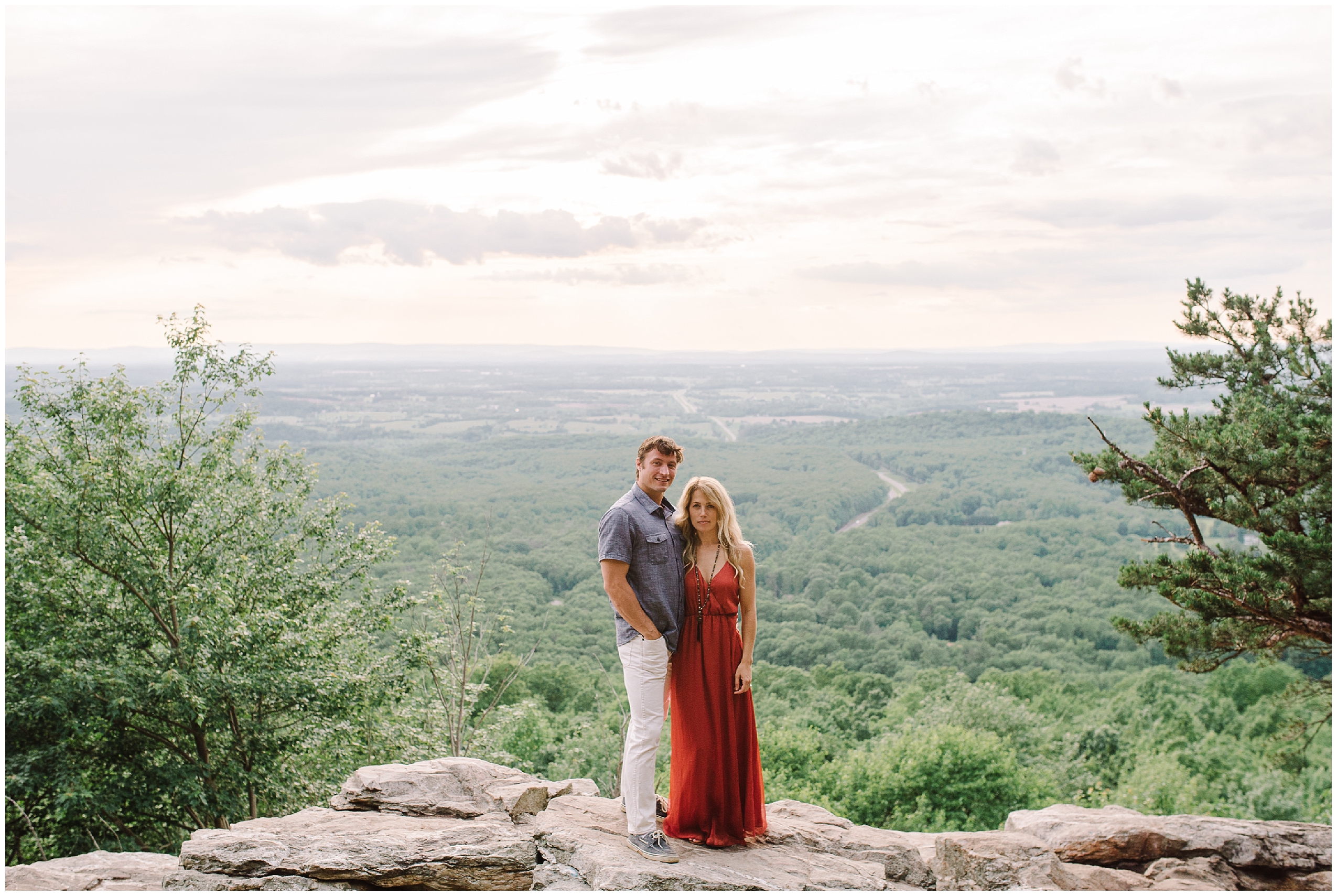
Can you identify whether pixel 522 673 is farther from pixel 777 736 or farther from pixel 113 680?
pixel 113 680

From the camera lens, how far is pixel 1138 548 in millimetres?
67500

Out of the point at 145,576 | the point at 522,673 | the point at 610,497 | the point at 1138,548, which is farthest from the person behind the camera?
the point at 610,497

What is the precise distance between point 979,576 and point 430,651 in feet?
195

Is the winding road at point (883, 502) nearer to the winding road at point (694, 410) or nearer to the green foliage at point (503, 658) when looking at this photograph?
the green foliage at point (503, 658)

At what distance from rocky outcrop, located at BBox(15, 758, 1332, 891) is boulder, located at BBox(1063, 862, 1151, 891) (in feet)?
0.04

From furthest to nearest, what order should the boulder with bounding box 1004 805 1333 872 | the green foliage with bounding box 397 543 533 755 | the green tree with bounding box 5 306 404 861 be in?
the green foliage with bounding box 397 543 533 755
the green tree with bounding box 5 306 404 861
the boulder with bounding box 1004 805 1333 872

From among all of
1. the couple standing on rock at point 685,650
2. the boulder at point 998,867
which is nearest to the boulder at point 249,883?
the couple standing on rock at point 685,650

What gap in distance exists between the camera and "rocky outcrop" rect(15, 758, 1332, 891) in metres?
4.49

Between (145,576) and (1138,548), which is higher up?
(145,576)

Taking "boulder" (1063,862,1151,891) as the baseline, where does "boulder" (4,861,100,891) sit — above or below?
above

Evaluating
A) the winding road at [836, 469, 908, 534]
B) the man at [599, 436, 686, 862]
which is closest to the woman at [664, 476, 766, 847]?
the man at [599, 436, 686, 862]

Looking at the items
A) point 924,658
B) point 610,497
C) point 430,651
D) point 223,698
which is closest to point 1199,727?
point 924,658

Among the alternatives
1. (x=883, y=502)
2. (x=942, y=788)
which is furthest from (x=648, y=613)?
(x=883, y=502)

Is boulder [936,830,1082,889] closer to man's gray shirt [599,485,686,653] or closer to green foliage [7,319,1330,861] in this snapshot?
green foliage [7,319,1330,861]
